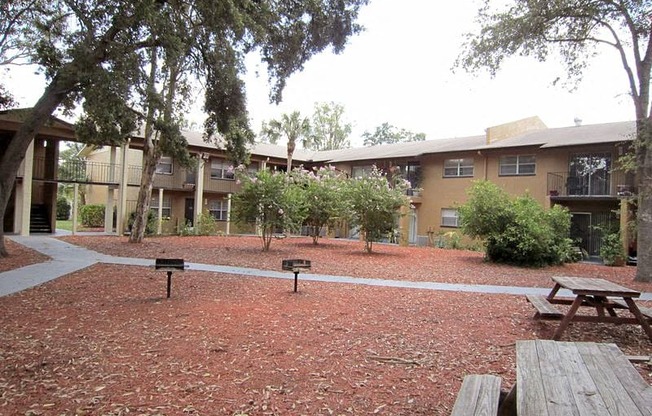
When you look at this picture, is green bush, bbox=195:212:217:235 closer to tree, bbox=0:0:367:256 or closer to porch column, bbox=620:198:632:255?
tree, bbox=0:0:367:256

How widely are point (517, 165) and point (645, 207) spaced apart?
38.6 feet

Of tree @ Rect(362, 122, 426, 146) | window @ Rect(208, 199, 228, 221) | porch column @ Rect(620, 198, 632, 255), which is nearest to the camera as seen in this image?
porch column @ Rect(620, 198, 632, 255)

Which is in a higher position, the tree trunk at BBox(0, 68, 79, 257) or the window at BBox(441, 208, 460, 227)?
the tree trunk at BBox(0, 68, 79, 257)

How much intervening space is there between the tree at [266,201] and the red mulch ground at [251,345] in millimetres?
6605

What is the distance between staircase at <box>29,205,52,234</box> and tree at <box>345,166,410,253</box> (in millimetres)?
16779

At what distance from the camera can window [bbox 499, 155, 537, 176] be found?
24188mm

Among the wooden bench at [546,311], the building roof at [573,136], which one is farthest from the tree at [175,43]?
the building roof at [573,136]

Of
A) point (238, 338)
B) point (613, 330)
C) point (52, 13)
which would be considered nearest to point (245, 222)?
point (52, 13)

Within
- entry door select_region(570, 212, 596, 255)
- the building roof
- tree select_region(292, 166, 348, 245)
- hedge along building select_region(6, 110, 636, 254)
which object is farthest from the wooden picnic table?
entry door select_region(570, 212, 596, 255)

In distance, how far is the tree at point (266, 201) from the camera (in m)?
16.5

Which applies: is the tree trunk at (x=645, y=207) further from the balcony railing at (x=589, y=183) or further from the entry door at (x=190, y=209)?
the entry door at (x=190, y=209)

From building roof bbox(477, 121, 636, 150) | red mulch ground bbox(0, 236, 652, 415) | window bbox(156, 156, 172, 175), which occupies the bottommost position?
red mulch ground bbox(0, 236, 652, 415)

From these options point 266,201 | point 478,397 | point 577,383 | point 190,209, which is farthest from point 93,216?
point 577,383

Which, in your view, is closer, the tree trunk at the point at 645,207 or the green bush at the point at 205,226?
the tree trunk at the point at 645,207
